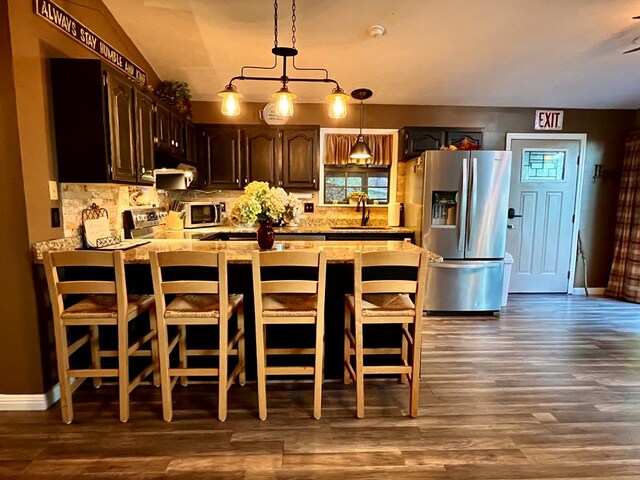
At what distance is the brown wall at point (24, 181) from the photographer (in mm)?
2076

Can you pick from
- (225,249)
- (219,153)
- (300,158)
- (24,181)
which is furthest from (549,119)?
(24,181)

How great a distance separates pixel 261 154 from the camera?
184 inches

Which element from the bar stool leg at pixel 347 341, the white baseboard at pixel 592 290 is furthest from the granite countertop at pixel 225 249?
the white baseboard at pixel 592 290

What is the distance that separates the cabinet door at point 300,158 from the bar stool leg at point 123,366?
9.78ft

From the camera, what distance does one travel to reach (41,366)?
226 cm

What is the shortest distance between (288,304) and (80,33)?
246cm

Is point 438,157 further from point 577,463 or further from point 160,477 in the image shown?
point 160,477

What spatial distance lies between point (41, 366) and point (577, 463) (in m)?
3.06

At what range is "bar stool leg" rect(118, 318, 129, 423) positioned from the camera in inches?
81.7

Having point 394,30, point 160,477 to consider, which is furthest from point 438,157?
point 160,477

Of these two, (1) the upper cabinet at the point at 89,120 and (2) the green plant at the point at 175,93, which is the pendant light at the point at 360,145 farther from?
(1) the upper cabinet at the point at 89,120

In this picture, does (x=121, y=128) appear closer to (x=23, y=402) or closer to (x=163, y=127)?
(x=163, y=127)

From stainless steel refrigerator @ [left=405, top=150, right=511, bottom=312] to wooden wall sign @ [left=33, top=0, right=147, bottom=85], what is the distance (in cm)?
313

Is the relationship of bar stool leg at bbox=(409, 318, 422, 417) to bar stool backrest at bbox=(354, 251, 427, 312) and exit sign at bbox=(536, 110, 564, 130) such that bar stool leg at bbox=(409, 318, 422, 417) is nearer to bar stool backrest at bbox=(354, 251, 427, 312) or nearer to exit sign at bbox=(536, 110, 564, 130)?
bar stool backrest at bbox=(354, 251, 427, 312)
